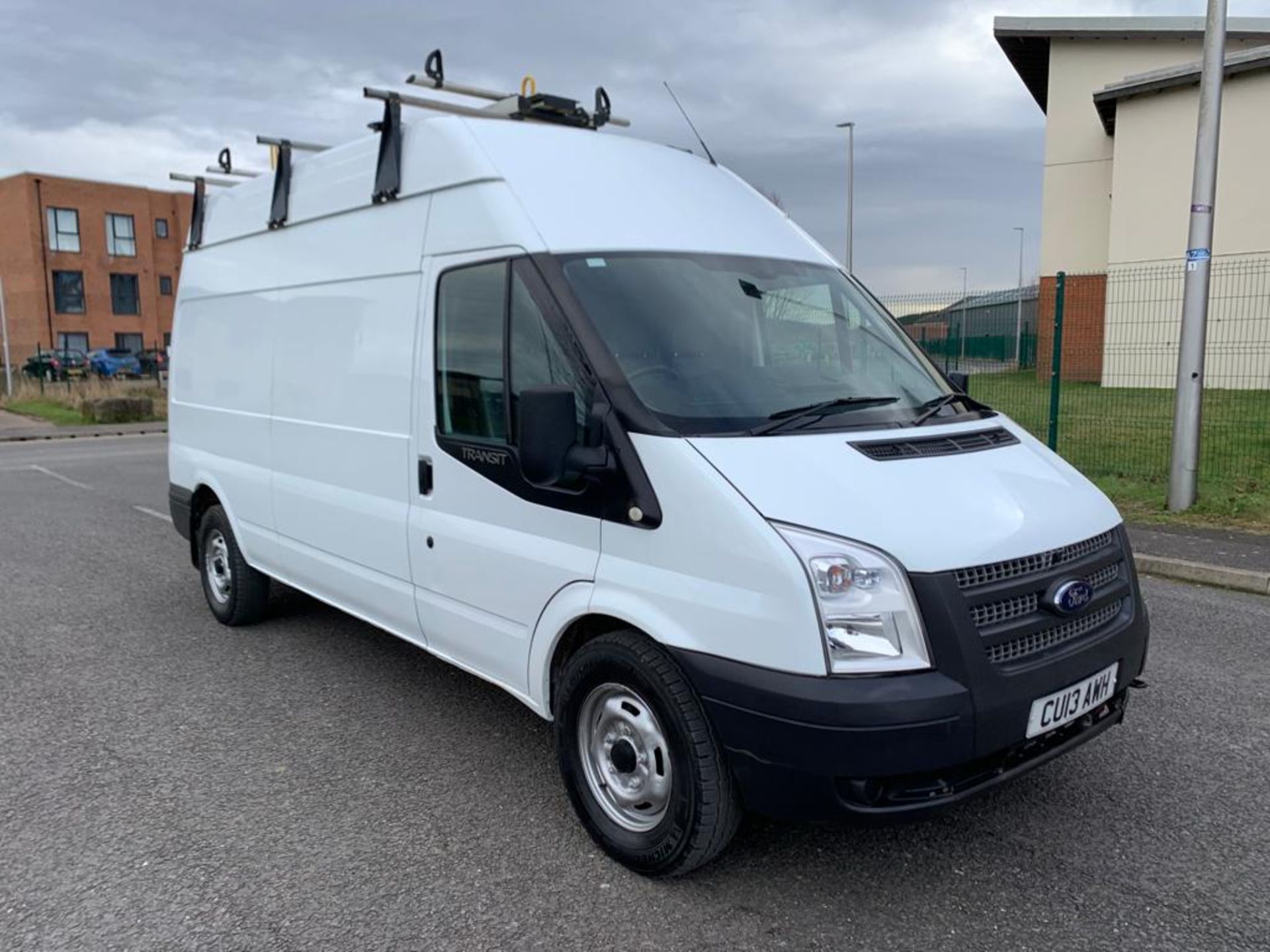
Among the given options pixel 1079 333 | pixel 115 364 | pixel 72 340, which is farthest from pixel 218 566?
pixel 72 340

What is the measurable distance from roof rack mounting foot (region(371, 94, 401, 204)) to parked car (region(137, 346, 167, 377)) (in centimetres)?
3930

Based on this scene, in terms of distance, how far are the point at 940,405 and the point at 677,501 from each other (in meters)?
1.35

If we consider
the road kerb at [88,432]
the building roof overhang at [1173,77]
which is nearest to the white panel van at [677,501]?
the building roof overhang at [1173,77]

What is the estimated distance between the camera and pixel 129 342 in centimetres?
5409

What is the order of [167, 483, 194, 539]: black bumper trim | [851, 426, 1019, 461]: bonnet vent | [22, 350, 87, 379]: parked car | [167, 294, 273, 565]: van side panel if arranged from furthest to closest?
1. [22, 350, 87, 379]: parked car
2. [167, 483, 194, 539]: black bumper trim
3. [167, 294, 273, 565]: van side panel
4. [851, 426, 1019, 461]: bonnet vent

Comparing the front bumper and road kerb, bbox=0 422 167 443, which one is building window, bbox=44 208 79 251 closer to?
road kerb, bbox=0 422 167 443

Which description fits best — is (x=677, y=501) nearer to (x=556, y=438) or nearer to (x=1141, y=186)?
(x=556, y=438)

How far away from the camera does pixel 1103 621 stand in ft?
10.7

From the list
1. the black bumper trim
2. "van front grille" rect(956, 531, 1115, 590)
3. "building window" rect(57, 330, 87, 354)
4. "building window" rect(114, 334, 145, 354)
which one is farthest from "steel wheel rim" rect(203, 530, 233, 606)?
"building window" rect(114, 334, 145, 354)

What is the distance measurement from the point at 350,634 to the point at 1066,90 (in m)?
25.6

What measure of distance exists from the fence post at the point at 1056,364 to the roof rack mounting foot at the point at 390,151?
26.4ft

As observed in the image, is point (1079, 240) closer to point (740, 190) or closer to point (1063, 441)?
point (1063, 441)

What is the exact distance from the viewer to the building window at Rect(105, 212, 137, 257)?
52.9m

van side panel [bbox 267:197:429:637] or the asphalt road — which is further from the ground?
van side panel [bbox 267:197:429:637]
